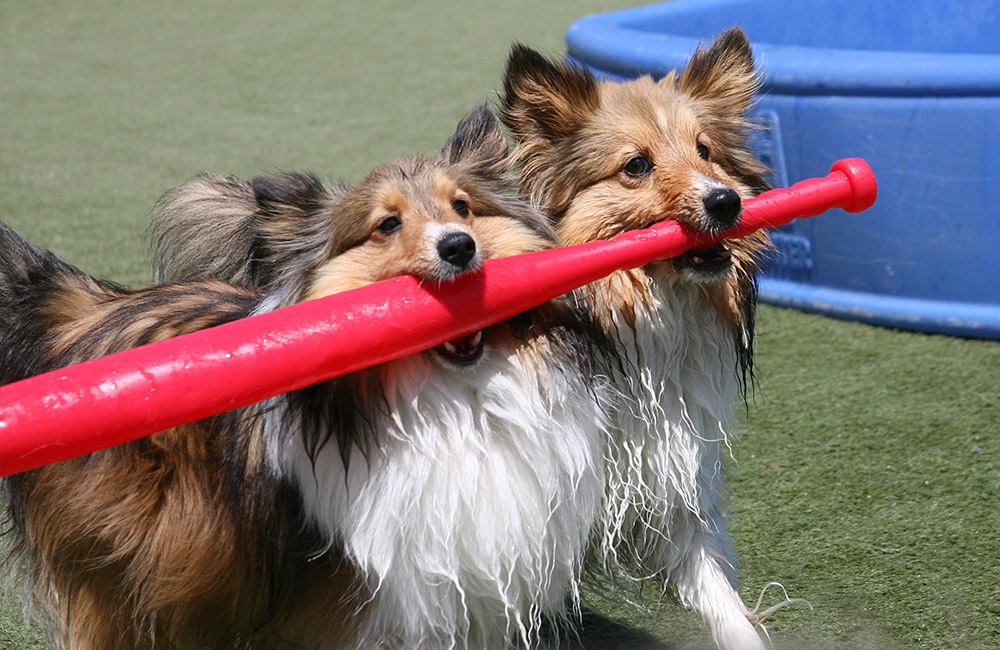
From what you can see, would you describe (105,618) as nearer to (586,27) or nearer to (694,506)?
(694,506)

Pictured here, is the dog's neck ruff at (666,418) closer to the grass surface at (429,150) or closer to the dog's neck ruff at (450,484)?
the dog's neck ruff at (450,484)

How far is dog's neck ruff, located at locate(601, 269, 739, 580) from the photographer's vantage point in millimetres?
2689

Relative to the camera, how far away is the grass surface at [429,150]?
3189mm

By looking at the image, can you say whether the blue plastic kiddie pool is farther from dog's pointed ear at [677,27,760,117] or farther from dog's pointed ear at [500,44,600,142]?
dog's pointed ear at [500,44,600,142]

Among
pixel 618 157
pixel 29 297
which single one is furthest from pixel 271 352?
pixel 618 157

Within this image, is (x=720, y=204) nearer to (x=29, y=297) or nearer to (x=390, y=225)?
(x=390, y=225)

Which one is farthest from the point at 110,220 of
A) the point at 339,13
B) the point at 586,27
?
the point at 339,13

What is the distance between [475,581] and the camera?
2.41 metres

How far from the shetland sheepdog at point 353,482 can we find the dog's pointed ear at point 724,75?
0.79 meters

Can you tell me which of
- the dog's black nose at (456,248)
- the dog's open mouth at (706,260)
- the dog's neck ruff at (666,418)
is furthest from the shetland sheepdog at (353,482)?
the dog's open mouth at (706,260)

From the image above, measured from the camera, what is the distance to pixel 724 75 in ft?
10.0

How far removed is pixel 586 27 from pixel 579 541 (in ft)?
14.2

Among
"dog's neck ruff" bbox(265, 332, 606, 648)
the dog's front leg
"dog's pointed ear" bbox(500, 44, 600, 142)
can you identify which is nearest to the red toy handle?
"dog's neck ruff" bbox(265, 332, 606, 648)

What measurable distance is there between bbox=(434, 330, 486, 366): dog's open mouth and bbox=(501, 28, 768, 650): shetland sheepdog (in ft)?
1.32
